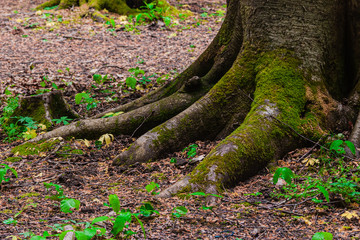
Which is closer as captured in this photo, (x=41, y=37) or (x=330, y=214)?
(x=330, y=214)

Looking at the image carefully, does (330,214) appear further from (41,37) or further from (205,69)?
(41,37)

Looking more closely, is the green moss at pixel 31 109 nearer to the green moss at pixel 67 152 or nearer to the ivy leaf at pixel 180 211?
the green moss at pixel 67 152

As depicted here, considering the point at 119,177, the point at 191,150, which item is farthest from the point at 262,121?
the point at 119,177

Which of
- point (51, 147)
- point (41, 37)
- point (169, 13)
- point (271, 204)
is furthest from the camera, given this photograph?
point (169, 13)

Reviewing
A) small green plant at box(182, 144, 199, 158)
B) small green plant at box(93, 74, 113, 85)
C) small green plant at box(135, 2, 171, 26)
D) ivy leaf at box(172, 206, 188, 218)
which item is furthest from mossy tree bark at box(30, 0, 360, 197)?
small green plant at box(135, 2, 171, 26)

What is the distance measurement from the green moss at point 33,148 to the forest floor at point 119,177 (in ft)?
0.35

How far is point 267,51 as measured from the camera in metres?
4.33

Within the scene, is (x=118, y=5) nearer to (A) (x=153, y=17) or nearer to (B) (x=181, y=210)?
(A) (x=153, y=17)

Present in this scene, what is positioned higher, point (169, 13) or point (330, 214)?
point (169, 13)

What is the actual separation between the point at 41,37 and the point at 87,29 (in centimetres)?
129

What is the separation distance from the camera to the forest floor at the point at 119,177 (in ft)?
8.86

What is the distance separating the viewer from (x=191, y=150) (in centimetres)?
439

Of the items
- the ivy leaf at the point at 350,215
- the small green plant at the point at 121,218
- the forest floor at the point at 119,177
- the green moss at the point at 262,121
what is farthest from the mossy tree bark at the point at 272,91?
the ivy leaf at the point at 350,215

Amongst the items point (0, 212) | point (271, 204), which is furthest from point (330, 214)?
point (0, 212)
